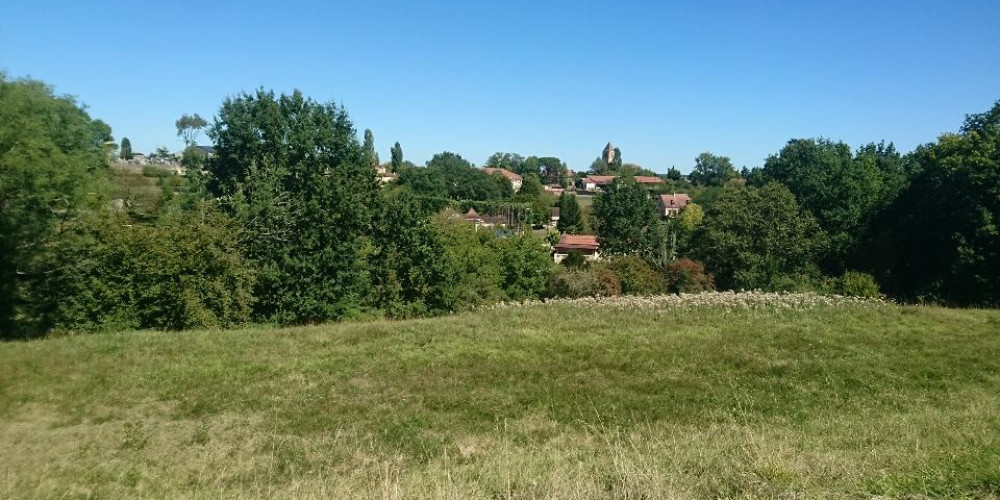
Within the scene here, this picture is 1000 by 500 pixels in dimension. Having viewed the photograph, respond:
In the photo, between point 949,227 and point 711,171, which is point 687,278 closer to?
point 949,227

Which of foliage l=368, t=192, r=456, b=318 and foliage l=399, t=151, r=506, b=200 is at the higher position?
foliage l=399, t=151, r=506, b=200

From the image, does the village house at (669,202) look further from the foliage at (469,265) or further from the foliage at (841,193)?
the foliage at (469,265)

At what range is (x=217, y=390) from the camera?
11594 mm

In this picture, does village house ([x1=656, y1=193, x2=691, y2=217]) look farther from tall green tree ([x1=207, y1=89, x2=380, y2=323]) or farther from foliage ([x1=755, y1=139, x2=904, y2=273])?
tall green tree ([x1=207, y1=89, x2=380, y2=323])

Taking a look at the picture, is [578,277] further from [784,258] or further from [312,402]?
[312,402]

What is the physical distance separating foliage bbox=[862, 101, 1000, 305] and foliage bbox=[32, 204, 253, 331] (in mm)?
30900

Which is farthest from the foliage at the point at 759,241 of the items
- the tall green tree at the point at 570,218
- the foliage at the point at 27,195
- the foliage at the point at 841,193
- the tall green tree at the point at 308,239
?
the tall green tree at the point at 570,218

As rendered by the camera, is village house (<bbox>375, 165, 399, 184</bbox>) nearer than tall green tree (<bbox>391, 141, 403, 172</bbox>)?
Yes

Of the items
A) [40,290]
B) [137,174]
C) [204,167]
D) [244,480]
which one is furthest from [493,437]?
[137,174]

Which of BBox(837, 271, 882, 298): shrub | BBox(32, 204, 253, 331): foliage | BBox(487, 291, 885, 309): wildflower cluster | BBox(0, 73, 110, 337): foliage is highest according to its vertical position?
BBox(0, 73, 110, 337): foliage

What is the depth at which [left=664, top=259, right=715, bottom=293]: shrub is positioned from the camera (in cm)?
3481

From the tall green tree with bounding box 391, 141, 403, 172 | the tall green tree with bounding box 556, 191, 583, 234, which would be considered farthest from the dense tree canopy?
the tall green tree with bounding box 556, 191, 583, 234

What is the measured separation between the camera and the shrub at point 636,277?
3266 centimetres

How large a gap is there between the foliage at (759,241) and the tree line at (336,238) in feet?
0.40
